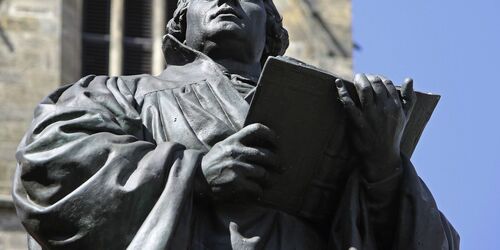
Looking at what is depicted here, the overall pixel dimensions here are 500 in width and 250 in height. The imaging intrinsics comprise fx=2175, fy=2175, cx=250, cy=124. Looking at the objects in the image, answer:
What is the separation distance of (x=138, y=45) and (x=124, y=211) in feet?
71.9

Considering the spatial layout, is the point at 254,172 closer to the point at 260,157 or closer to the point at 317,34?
the point at 260,157

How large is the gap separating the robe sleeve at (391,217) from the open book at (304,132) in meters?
0.06

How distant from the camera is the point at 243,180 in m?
5.10

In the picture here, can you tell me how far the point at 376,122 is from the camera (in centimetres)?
515

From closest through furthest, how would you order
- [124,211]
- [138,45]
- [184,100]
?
[124,211] → [184,100] → [138,45]

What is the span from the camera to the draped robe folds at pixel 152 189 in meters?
5.00

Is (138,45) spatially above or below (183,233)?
below

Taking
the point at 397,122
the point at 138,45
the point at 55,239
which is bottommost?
the point at 138,45

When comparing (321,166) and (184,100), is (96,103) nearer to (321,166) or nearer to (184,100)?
(184,100)

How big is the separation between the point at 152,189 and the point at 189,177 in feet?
0.31

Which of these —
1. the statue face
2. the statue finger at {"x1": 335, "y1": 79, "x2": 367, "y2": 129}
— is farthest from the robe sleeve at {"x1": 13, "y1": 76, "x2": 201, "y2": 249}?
the statue face

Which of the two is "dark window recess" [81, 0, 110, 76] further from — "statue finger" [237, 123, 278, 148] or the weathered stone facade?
"statue finger" [237, 123, 278, 148]

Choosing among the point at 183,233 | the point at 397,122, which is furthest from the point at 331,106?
the point at 183,233

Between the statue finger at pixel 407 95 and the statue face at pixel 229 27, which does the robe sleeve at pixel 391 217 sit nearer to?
the statue finger at pixel 407 95
